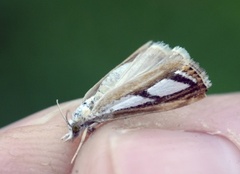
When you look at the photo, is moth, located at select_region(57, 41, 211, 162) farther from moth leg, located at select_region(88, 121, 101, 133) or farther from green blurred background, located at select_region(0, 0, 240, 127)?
green blurred background, located at select_region(0, 0, 240, 127)

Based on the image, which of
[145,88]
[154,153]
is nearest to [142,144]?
[154,153]

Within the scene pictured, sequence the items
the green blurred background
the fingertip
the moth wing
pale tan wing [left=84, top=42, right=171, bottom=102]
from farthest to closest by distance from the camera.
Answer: the green blurred background, pale tan wing [left=84, top=42, right=171, bottom=102], the moth wing, the fingertip

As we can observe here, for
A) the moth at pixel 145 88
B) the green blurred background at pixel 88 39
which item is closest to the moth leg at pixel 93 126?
the moth at pixel 145 88

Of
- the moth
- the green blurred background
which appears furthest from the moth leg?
the green blurred background

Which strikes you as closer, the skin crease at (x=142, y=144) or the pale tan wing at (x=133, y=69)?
the skin crease at (x=142, y=144)

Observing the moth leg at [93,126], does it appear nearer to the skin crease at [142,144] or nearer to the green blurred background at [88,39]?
the skin crease at [142,144]

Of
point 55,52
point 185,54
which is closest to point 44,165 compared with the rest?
point 185,54
